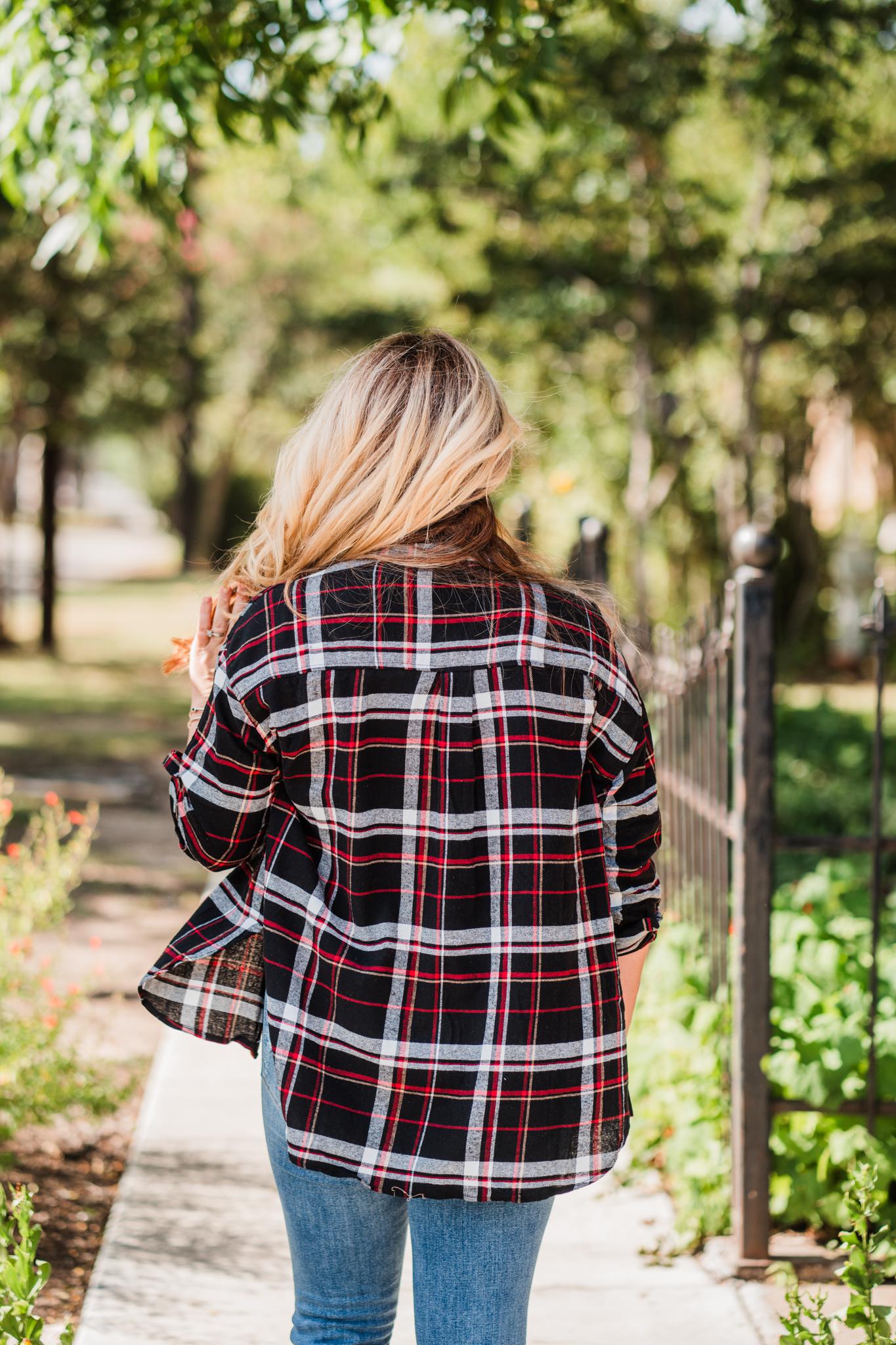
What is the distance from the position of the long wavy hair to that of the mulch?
76.0 inches

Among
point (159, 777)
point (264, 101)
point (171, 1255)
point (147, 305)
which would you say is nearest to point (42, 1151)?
point (171, 1255)

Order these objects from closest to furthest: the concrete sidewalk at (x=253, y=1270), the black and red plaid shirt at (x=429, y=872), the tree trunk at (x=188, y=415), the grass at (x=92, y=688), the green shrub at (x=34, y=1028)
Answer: the black and red plaid shirt at (x=429, y=872) < the concrete sidewalk at (x=253, y=1270) < the green shrub at (x=34, y=1028) < the grass at (x=92, y=688) < the tree trunk at (x=188, y=415)

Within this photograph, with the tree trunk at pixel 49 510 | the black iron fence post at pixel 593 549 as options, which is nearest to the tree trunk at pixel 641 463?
the tree trunk at pixel 49 510

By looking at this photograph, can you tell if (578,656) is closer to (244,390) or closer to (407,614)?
(407,614)

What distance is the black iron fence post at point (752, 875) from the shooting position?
289 centimetres

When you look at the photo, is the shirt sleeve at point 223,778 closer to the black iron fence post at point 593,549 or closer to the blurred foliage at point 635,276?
the black iron fence post at point 593,549

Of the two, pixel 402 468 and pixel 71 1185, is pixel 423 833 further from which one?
pixel 71 1185

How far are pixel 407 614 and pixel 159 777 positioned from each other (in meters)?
8.25

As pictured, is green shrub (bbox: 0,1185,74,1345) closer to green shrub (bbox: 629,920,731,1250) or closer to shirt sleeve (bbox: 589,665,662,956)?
shirt sleeve (bbox: 589,665,662,956)

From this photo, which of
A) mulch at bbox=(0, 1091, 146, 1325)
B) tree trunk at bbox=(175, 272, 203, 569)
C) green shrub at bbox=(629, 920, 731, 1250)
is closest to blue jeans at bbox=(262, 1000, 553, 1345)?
mulch at bbox=(0, 1091, 146, 1325)

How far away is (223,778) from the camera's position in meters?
1.68

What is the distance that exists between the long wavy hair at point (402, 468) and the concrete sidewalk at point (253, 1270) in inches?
74.4

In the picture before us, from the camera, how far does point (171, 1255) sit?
10.2ft

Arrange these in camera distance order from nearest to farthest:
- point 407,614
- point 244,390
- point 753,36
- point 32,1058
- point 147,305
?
point 407,614, point 32,1058, point 753,36, point 147,305, point 244,390
